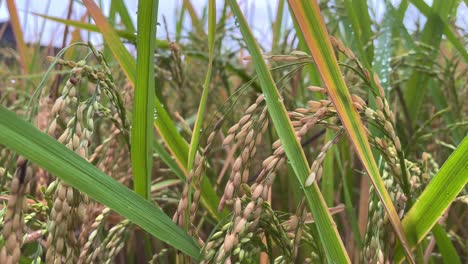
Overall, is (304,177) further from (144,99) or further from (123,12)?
(123,12)

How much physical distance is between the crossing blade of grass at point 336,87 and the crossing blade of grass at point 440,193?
3 cm

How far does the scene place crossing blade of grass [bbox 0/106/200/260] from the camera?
0.50 metres

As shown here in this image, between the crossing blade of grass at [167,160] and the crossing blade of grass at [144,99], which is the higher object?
the crossing blade of grass at [144,99]

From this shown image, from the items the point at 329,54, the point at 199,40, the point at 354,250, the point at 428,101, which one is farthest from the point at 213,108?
the point at 329,54

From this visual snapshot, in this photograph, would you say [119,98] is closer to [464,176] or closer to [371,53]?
[464,176]

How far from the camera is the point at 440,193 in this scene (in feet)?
2.08

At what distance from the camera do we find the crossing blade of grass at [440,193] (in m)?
0.62

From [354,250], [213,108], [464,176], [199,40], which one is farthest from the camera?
[213,108]

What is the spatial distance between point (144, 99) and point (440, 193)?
33cm

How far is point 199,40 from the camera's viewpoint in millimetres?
1482

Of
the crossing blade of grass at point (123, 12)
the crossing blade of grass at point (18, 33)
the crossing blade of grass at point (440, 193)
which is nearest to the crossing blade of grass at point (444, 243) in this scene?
the crossing blade of grass at point (440, 193)

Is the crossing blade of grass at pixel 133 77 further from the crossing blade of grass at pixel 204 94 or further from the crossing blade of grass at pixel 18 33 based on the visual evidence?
the crossing blade of grass at pixel 18 33

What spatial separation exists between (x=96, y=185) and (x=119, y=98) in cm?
20

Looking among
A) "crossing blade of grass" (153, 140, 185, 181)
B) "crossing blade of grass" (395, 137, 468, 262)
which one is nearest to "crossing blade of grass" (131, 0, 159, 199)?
"crossing blade of grass" (153, 140, 185, 181)
